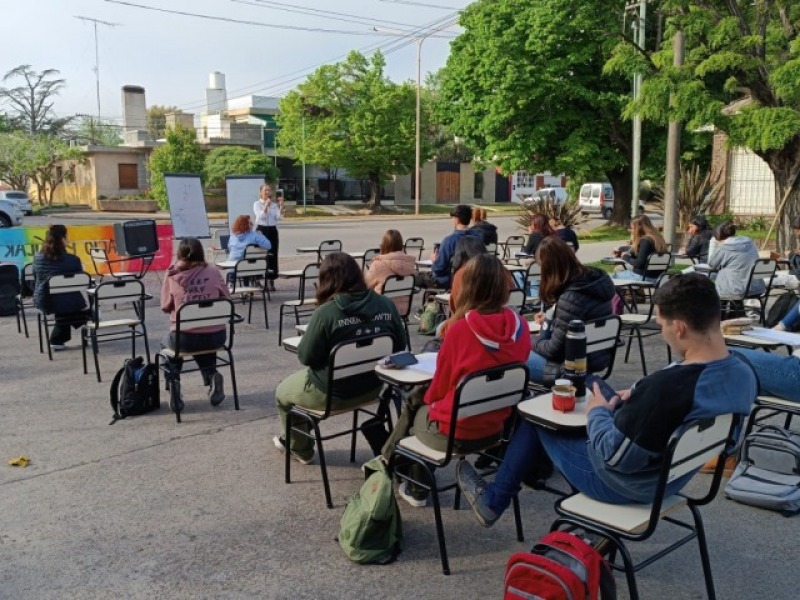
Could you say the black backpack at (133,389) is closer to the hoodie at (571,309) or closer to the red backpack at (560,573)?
the hoodie at (571,309)

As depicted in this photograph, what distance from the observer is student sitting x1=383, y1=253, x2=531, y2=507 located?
3658 millimetres

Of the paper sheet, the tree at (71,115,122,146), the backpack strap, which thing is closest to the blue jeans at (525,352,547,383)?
the paper sheet

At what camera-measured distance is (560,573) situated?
267 centimetres

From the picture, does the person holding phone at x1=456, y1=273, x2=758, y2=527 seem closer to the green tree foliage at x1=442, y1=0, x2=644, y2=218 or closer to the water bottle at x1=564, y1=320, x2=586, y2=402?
the water bottle at x1=564, y1=320, x2=586, y2=402

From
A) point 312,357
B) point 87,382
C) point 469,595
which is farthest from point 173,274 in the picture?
point 469,595

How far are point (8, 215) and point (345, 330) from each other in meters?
26.1

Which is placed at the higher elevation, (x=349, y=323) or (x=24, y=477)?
(x=349, y=323)

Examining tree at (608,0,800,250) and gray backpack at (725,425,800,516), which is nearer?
gray backpack at (725,425,800,516)

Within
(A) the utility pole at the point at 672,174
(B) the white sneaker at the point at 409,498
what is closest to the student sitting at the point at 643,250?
(A) the utility pole at the point at 672,174

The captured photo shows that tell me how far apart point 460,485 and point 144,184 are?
45359 mm

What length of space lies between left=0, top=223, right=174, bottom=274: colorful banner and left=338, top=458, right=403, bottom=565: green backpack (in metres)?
9.34

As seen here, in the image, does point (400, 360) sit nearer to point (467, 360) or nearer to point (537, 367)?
point (467, 360)

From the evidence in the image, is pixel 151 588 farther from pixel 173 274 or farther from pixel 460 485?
pixel 173 274

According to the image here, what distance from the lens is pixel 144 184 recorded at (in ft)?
149
